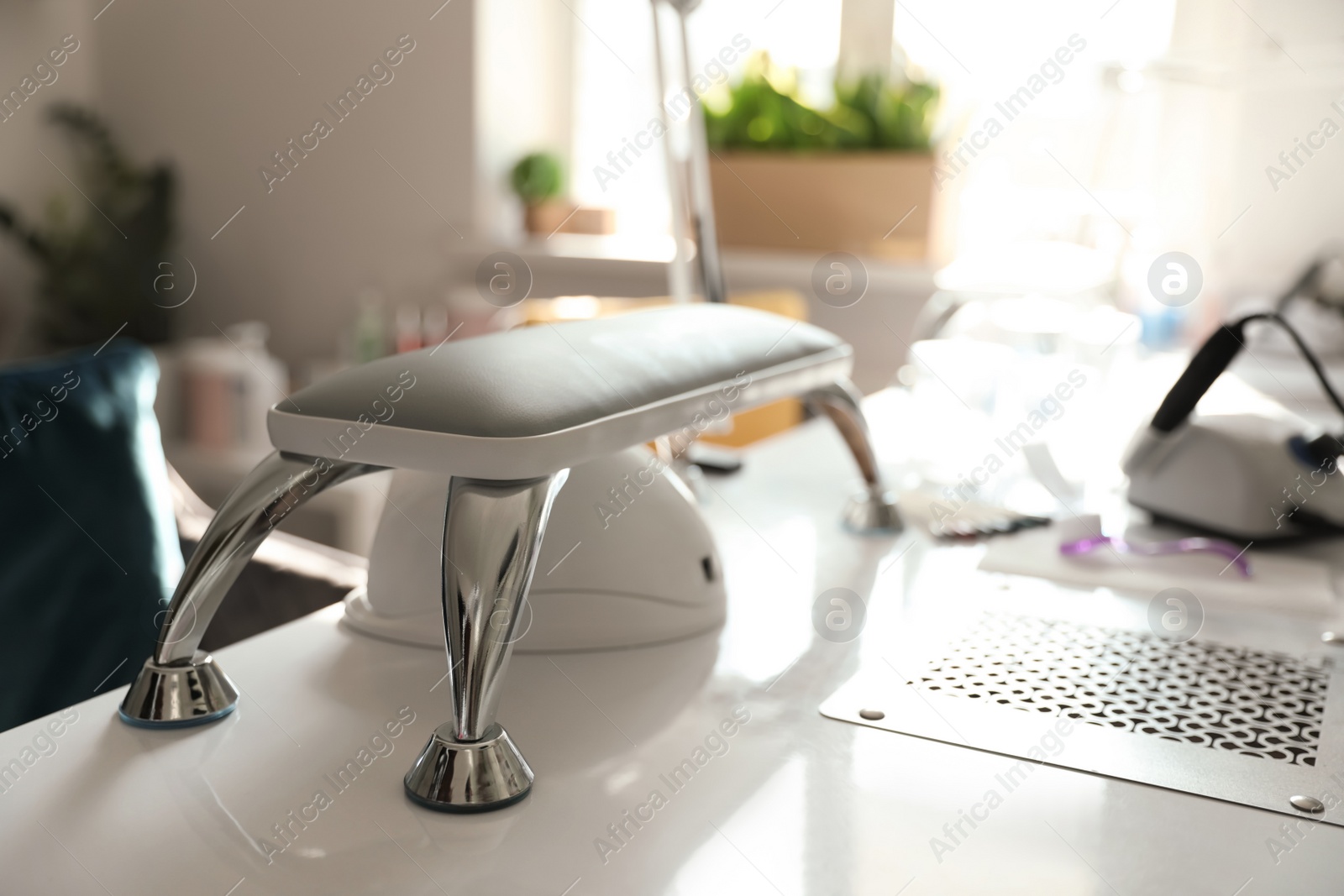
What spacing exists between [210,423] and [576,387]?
103 inches

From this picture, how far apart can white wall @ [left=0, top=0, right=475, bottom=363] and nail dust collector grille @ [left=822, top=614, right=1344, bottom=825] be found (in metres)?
2.45

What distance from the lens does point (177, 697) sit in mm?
558

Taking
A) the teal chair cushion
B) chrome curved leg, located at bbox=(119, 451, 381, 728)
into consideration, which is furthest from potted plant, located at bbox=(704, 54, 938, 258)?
chrome curved leg, located at bbox=(119, 451, 381, 728)

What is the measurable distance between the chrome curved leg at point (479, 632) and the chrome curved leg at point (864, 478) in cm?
46

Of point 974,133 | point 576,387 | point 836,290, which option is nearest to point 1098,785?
point 576,387

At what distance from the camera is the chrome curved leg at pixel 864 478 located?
0.91 metres

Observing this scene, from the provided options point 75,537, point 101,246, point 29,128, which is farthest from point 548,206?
point 75,537

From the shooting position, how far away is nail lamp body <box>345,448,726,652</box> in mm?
653

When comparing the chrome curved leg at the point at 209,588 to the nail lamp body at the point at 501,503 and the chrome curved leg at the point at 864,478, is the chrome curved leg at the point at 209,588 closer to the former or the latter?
the nail lamp body at the point at 501,503

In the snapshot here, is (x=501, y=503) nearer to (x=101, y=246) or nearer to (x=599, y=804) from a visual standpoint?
(x=599, y=804)

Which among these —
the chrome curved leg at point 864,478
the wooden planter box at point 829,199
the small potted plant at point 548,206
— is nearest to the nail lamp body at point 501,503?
the chrome curved leg at point 864,478

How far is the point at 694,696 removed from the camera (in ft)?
1.98

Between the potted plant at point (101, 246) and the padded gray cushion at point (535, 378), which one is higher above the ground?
the padded gray cushion at point (535, 378)

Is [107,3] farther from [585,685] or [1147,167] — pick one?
[585,685]
